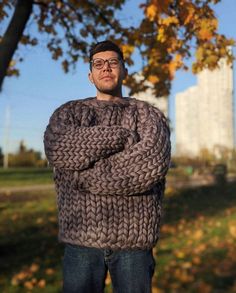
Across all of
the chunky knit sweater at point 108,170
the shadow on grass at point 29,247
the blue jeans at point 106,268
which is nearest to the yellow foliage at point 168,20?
the chunky knit sweater at point 108,170

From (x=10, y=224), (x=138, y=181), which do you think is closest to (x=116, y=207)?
(x=138, y=181)

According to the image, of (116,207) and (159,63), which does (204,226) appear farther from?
(116,207)

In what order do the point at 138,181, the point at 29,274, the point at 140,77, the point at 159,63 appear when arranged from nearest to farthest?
the point at 138,181
the point at 29,274
the point at 159,63
the point at 140,77

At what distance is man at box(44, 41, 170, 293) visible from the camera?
2489mm

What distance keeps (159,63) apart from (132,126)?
4.22 metres

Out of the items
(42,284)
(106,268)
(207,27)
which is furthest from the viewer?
(207,27)

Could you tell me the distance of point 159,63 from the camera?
6.69 m

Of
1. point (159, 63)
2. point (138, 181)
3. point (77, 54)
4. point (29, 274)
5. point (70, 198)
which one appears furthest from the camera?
point (77, 54)

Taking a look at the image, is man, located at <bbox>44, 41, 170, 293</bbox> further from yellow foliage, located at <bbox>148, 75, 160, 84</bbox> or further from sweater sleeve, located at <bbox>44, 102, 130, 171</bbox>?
yellow foliage, located at <bbox>148, 75, 160, 84</bbox>

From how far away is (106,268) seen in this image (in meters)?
2.63

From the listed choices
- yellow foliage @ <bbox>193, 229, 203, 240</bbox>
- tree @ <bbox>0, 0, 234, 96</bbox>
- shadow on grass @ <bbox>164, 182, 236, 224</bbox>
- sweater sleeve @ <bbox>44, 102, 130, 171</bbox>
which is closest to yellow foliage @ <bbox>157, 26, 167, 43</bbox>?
tree @ <bbox>0, 0, 234, 96</bbox>

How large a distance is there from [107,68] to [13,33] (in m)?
4.37

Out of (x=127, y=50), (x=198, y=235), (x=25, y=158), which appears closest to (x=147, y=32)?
(x=127, y=50)

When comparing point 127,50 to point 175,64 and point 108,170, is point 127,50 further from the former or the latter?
point 108,170
